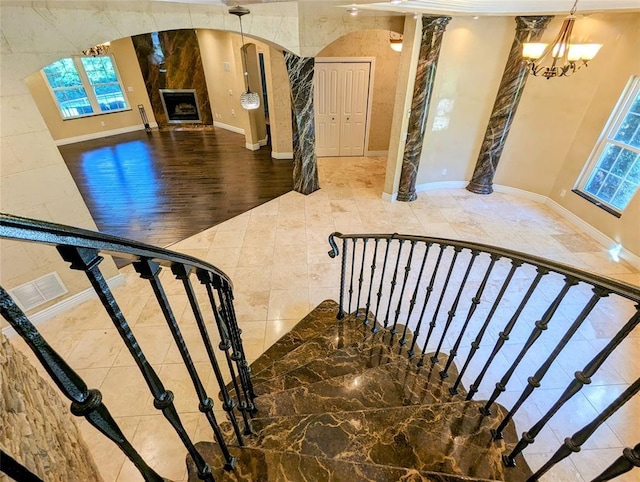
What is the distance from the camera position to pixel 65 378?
60cm

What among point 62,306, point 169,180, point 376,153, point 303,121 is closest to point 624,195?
point 376,153

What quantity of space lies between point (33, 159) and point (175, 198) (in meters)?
2.95

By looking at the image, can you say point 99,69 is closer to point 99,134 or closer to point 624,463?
point 99,134

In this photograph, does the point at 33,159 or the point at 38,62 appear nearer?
the point at 38,62

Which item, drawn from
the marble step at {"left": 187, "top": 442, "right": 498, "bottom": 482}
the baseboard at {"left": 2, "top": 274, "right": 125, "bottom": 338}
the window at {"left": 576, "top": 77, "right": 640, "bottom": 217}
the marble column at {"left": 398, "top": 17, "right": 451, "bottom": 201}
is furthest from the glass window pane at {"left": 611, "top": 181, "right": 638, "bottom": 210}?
the baseboard at {"left": 2, "top": 274, "right": 125, "bottom": 338}

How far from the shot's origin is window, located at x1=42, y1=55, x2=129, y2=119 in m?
7.95

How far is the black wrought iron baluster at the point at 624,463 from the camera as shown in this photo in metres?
0.85

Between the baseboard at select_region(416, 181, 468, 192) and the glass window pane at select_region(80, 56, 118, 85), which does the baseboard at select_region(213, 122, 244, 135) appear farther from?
the baseboard at select_region(416, 181, 468, 192)

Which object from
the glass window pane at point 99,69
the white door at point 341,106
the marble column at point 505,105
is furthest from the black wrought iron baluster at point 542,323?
the glass window pane at point 99,69

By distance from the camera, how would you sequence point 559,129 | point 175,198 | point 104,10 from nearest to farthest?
point 104,10 → point 559,129 → point 175,198

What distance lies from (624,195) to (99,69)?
11892 millimetres

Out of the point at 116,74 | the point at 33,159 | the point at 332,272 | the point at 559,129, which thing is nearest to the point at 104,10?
the point at 33,159

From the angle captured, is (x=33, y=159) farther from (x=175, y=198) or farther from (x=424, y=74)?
(x=424, y=74)

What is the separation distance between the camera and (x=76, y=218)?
10.6 ft
